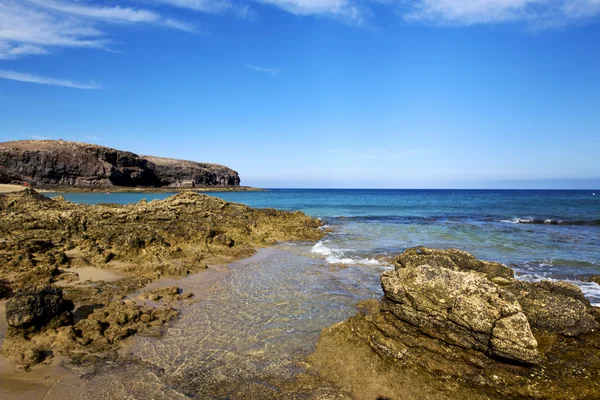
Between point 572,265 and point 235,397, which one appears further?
point 572,265

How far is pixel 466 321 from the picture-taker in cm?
530

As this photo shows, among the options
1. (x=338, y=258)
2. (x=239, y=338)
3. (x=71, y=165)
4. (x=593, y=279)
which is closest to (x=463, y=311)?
(x=239, y=338)

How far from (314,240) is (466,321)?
556 inches

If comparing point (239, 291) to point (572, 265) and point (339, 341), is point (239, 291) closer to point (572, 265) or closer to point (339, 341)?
point (339, 341)

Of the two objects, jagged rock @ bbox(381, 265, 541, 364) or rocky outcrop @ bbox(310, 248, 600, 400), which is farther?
jagged rock @ bbox(381, 265, 541, 364)

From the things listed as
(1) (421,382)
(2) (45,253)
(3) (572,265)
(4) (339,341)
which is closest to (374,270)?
(4) (339,341)

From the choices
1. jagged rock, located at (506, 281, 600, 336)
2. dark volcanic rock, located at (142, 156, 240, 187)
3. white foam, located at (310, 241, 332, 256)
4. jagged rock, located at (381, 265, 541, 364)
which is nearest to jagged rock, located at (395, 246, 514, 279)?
jagged rock, located at (506, 281, 600, 336)

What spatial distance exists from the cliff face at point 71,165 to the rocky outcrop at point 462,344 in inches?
4192

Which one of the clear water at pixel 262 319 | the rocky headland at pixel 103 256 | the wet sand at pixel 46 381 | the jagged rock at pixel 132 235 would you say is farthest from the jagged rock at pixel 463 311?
the jagged rock at pixel 132 235

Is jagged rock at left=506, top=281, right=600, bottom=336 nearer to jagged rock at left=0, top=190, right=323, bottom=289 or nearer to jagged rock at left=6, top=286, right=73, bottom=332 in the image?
jagged rock at left=6, top=286, right=73, bottom=332

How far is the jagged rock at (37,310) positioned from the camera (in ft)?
20.0

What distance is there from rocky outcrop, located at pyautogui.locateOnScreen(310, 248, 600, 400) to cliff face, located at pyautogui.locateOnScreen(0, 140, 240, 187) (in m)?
106

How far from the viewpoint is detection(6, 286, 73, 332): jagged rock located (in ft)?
20.0

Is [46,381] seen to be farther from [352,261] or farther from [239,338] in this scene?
[352,261]
